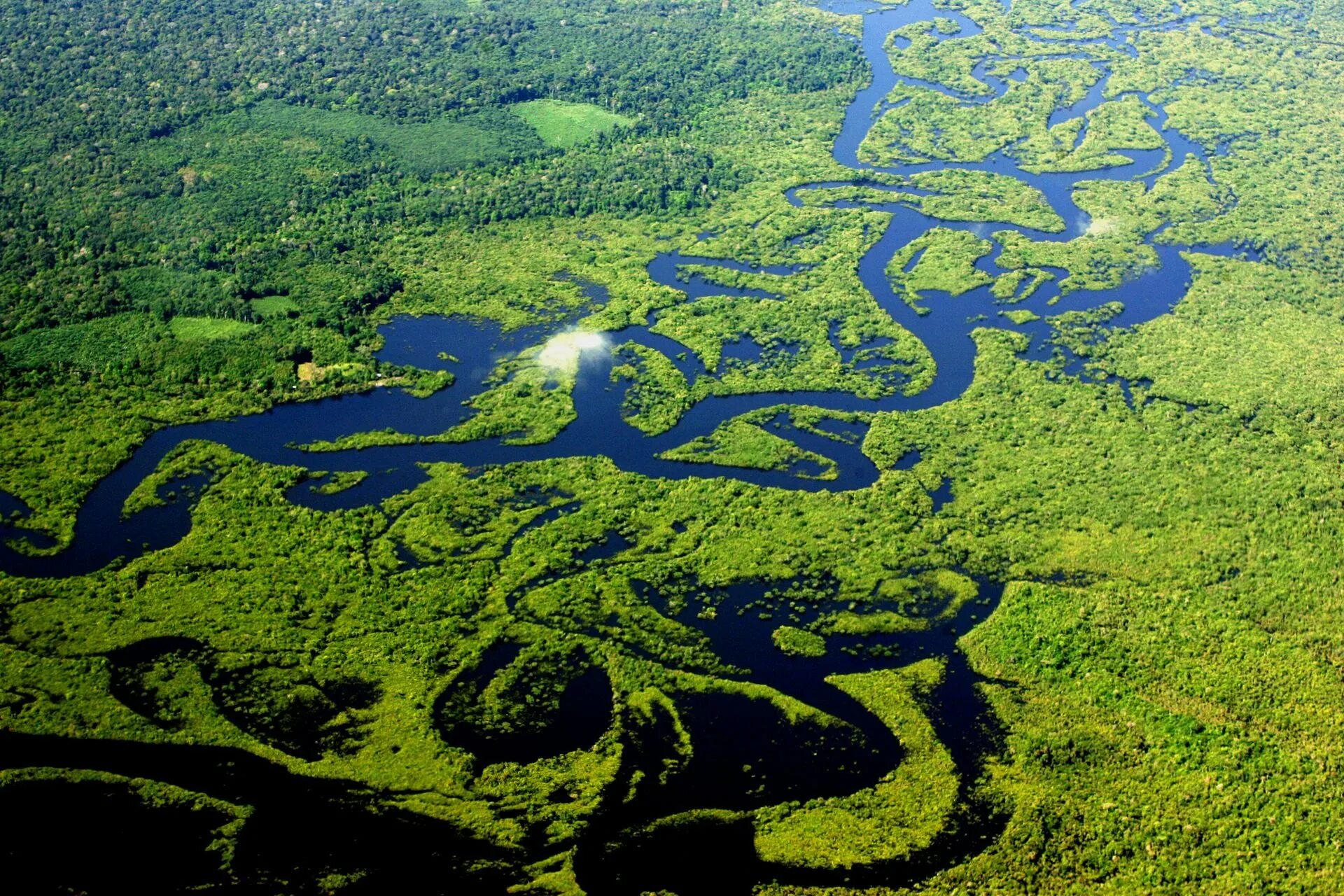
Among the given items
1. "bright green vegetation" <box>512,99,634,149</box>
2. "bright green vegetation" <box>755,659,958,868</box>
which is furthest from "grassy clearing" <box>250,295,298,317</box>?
"bright green vegetation" <box>755,659,958,868</box>

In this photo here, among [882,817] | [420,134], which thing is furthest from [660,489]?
[420,134]

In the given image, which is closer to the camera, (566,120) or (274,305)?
(274,305)

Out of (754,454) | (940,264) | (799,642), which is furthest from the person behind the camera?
(940,264)

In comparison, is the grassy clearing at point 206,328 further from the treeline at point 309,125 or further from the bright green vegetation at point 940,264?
the bright green vegetation at point 940,264

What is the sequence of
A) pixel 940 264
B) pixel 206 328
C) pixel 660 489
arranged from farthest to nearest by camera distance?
pixel 940 264, pixel 206 328, pixel 660 489

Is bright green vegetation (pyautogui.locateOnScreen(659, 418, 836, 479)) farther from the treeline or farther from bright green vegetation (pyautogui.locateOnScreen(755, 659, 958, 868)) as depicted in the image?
the treeline

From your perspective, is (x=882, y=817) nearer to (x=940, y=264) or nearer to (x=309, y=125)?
(x=940, y=264)
